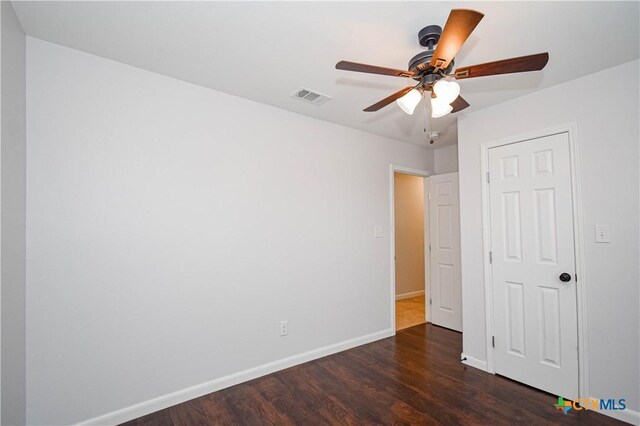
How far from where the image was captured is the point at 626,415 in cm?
206

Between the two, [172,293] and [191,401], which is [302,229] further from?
[191,401]

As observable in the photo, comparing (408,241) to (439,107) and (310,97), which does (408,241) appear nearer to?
(310,97)

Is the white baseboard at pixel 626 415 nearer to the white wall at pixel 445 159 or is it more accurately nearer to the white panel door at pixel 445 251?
the white panel door at pixel 445 251

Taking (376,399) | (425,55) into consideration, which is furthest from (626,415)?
(425,55)

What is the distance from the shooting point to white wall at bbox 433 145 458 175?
4.28 metres

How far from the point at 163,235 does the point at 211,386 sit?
1.32 metres

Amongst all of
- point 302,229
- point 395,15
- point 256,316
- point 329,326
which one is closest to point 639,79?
point 395,15

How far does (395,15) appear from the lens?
1.64 metres

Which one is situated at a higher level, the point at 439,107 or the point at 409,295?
the point at 439,107

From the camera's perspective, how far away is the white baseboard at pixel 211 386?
6.73 feet

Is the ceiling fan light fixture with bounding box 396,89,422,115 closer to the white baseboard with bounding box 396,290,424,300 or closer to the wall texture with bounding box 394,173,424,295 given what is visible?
the wall texture with bounding box 394,173,424,295

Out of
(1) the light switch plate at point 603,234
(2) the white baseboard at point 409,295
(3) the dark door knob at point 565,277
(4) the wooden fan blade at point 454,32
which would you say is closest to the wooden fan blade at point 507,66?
(4) the wooden fan blade at point 454,32

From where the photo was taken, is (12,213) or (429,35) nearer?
(12,213)

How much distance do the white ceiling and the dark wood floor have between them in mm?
2551
